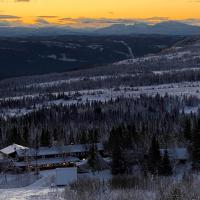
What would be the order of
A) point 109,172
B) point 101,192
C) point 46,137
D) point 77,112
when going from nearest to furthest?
point 101,192 < point 109,172 < point 46,137 < point 77,112

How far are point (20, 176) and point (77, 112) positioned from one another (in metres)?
86.4

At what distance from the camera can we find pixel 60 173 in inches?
2815

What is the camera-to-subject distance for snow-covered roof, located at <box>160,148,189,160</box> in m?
79.8

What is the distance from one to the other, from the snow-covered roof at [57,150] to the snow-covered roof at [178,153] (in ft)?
46.0

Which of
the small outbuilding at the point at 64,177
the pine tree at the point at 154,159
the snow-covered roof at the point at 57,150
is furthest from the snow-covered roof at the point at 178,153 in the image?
the small outbuilding at the point at 64,177

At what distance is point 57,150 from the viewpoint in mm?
91250

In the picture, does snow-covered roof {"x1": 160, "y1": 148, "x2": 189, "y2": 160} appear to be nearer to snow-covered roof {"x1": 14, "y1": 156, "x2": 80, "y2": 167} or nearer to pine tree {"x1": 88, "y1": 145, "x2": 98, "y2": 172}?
pine tree {"x1": 88, "y1": 145, "x2": 98, "y2": 172}

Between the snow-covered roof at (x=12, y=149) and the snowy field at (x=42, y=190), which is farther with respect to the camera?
the snow-covered roof at (x=12, y=149)

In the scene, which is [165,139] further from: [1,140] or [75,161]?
[1,140]

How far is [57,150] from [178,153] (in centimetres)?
2062

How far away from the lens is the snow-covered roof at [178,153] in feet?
262

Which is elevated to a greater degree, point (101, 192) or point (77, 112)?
point (101, 192)

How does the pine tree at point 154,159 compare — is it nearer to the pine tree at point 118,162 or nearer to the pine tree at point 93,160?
the pine tree at point 118,162

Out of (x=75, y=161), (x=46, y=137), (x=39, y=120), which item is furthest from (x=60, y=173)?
(x=39, y=120)
